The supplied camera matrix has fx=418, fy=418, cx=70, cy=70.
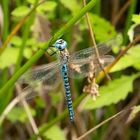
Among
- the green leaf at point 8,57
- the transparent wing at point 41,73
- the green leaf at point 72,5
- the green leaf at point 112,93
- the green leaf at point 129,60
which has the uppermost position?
the green leaf at point 72,5

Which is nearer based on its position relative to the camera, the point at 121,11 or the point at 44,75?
the point at 44,75

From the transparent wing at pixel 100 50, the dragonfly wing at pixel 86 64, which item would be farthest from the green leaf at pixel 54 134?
the transparent wing at pixel 100 50

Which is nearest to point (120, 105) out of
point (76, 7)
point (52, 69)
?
point (76, 7)

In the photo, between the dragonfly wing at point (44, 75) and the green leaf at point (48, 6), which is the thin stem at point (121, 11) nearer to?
the green leaf at point (48, 6)

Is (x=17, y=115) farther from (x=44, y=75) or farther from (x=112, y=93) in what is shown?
(x=112, y=93)

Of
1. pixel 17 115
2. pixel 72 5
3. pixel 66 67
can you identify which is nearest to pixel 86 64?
pixel 66 67

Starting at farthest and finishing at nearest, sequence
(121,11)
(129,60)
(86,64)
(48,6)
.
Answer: (121,11)
(48,6)
(86,64)
(129,60)

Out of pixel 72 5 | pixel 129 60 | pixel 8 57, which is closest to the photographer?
pixel 129 60
